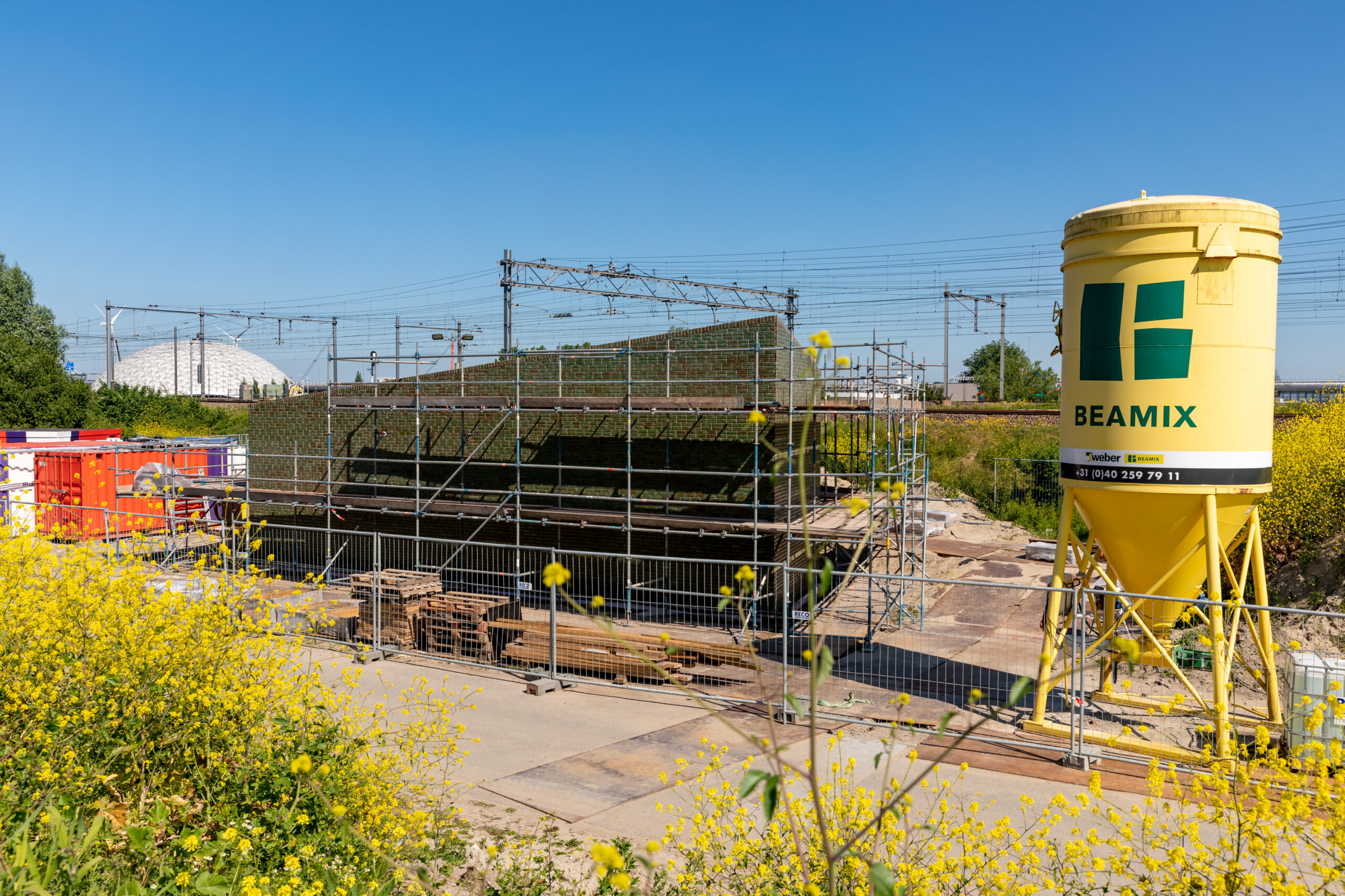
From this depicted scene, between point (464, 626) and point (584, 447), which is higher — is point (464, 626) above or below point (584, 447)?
below

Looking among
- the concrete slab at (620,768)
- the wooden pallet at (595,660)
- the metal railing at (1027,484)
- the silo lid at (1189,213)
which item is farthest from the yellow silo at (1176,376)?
the metal railing at (1027,484)

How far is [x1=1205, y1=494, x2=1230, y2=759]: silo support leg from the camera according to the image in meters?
7.93

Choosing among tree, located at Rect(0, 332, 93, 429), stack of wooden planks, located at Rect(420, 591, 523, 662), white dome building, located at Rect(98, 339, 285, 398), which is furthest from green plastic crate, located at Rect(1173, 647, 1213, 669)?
white dome building, located at Rect(98, 339, 285, 398)

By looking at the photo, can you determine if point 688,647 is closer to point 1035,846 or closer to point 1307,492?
point 1035,846

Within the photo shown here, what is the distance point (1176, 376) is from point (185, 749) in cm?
880

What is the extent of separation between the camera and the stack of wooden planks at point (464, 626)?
1218 cm

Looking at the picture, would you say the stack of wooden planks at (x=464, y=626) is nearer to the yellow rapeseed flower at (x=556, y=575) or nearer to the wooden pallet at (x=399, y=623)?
the wooden pallet at (x=399, y=623)

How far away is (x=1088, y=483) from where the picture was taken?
9.17 m

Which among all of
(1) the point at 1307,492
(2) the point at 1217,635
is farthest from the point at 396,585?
(1) the point at 1307,492

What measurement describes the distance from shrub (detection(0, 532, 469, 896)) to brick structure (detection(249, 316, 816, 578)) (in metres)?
8.64

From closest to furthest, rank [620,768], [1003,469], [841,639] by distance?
[620,768]
[841,639]
[1003,469]

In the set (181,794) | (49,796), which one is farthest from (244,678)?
(49,796)

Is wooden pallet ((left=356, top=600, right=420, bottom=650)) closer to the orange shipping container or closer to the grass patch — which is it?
the orange shipping container

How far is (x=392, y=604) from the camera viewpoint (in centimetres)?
1245
